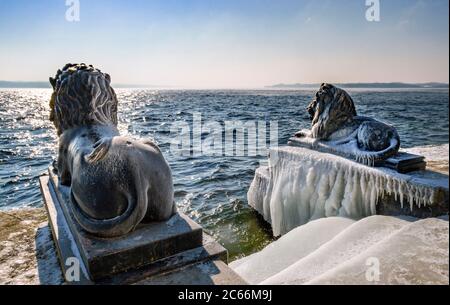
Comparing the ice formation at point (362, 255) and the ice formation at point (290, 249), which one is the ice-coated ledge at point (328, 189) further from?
the ice formation at point (290, 249)

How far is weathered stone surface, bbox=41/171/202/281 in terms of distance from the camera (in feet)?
8.91

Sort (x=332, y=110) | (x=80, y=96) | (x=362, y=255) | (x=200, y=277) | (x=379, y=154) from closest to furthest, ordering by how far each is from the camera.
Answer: (x=200, y=277)
(x=362, y=255)
(x=80, y=96)
(x=379, y=154)
(x=332, y=110)

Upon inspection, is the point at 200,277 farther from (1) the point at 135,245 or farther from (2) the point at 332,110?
(2) the point at 332,110

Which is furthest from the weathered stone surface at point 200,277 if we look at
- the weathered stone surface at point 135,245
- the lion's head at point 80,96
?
the lion's head at point 80,96

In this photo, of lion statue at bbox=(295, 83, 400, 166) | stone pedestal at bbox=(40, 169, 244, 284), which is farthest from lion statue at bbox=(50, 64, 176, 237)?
lion statue at bbox=(295, 83, 400, 166)

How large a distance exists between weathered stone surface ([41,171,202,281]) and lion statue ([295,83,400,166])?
3.72 meters

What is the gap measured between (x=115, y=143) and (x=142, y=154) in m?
0.27

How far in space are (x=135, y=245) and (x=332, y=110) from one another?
203 inches

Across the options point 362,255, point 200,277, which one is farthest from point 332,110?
point 200,277

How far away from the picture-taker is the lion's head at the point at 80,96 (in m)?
3.96

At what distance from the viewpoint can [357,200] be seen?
5.50 metres

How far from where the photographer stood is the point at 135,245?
111 inches
